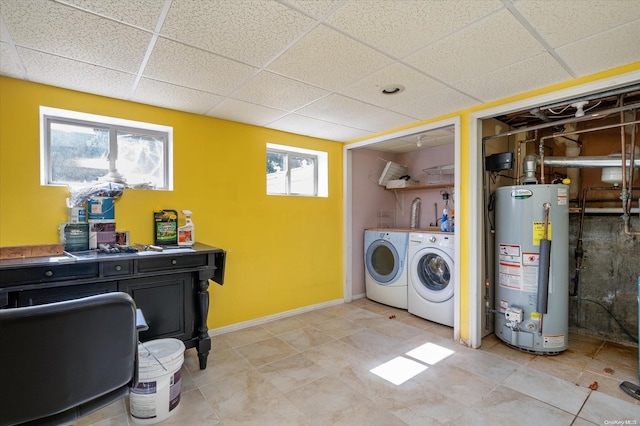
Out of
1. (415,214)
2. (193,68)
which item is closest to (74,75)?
(193,68)

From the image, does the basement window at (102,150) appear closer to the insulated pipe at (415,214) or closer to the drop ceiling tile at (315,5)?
the drop ceiling tile at (315,5)

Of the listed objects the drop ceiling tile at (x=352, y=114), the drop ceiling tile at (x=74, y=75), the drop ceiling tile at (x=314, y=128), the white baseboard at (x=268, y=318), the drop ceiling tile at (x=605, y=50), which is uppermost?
the drop ceiling tile at (x=605, y=50)

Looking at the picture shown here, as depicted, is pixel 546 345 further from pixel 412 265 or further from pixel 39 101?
pixel 39 101

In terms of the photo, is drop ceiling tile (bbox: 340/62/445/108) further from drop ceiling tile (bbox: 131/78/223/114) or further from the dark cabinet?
the dark cabinet

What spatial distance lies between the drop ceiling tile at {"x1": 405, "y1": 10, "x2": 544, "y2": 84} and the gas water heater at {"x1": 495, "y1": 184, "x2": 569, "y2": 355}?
1.21 m

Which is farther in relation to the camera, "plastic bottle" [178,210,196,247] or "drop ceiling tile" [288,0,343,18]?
"plastic bottle" [178,210,196,247]

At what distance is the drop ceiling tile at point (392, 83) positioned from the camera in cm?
207

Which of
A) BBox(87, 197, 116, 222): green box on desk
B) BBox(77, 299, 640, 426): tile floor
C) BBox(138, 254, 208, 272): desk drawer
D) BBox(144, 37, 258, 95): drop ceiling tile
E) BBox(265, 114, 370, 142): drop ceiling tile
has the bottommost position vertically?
BBox(77, 299, 640, 426): tile floor

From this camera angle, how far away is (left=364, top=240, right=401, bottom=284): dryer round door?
3.84 meters

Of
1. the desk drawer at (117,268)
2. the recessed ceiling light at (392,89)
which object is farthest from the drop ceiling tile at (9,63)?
the recessed ceiling light at (392,89)

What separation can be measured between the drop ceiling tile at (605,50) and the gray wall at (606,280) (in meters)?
1.59

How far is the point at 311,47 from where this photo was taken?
68.7 inches

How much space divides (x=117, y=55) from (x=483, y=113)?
2.81 metres

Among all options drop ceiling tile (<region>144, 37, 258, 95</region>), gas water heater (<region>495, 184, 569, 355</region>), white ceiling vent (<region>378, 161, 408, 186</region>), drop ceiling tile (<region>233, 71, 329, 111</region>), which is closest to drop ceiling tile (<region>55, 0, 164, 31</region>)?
drop ceiling tile (<region>144, 37, 258, 95</region>)
